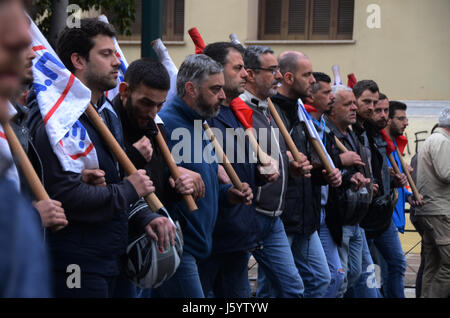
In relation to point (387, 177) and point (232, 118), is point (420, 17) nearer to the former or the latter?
point (387, 177)

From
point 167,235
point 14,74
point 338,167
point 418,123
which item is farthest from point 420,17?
point 14,74

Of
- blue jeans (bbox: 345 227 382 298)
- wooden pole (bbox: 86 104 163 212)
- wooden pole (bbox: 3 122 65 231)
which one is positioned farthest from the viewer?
blue jeans (bbox: 345 227 382 298)

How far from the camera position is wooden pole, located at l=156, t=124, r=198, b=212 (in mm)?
4020

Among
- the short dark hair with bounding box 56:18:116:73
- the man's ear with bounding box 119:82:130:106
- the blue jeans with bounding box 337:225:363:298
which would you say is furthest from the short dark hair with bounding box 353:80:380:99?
the short dark hair with bounding box 56:18:116:73

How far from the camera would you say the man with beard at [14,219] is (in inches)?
31.2

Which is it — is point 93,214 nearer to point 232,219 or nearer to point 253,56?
point 232,219

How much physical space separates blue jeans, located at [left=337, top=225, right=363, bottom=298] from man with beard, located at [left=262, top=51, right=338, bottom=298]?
57cm

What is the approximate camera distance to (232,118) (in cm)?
501

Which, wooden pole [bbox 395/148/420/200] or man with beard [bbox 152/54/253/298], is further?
wooden pole [bbox 395/148/420/200]

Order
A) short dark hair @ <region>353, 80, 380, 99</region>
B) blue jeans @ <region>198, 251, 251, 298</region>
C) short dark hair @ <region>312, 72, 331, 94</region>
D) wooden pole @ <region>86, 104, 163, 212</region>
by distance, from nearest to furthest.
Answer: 1. wooden pole @ <region>86, 104, 163, 212</region>
2. blue jeans @ <region>198, 251, 251, 298</region>
3. short dark hair @ <region>312, 72, 331, 94</region>
4. short dark hair @ <region>353, 80, 380, 99</region>

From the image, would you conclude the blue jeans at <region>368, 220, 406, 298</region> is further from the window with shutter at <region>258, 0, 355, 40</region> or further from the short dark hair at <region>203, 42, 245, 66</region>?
the window with shutter at <region>258, 0, 355, 40</region>

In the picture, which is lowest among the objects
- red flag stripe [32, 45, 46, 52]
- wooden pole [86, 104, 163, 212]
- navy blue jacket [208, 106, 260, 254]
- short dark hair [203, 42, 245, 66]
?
navy blue jacket [208, 106, 260, 254]

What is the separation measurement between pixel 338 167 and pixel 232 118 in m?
1.70

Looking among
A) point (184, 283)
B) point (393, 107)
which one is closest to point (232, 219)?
point (184, 283)
